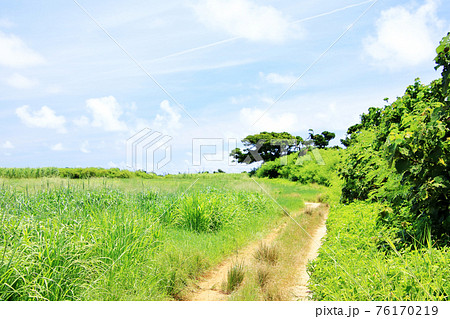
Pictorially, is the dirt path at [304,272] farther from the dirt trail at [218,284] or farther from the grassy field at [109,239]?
the grassy field at [109,239]

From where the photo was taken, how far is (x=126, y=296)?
3955 millimetres

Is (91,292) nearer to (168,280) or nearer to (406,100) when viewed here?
(168,280)

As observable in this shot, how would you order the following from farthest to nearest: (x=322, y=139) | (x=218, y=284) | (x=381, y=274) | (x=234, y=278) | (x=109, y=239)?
(x=322, y=139) < (x=218, y=284) < (x=234, y=278) < (x=109, y=239) < (x=381, y=274)

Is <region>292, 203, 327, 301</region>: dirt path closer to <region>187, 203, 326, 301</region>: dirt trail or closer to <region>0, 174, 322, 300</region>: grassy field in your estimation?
<region>187, 203, 326, 301</region>: dirt trail

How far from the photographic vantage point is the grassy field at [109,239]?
144 inches

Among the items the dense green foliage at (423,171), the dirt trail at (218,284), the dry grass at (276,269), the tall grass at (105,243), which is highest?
the dense green foliage at (423,171)

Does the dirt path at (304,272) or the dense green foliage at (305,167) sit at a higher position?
the dense green foliage at (305,167)

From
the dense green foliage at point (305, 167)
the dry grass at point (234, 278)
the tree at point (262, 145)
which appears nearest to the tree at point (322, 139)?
the dense green foliage at point (305, 167)

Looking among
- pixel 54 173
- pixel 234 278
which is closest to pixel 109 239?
pixel 234 278

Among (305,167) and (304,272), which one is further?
(305,167)

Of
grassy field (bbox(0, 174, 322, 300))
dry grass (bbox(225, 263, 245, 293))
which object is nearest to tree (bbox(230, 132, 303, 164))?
grassy field (bbox(0, 174, 322, 300))

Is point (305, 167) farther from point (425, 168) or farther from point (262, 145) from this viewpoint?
point (425, 168)

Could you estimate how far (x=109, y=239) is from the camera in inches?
194

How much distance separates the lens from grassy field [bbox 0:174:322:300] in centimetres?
366
